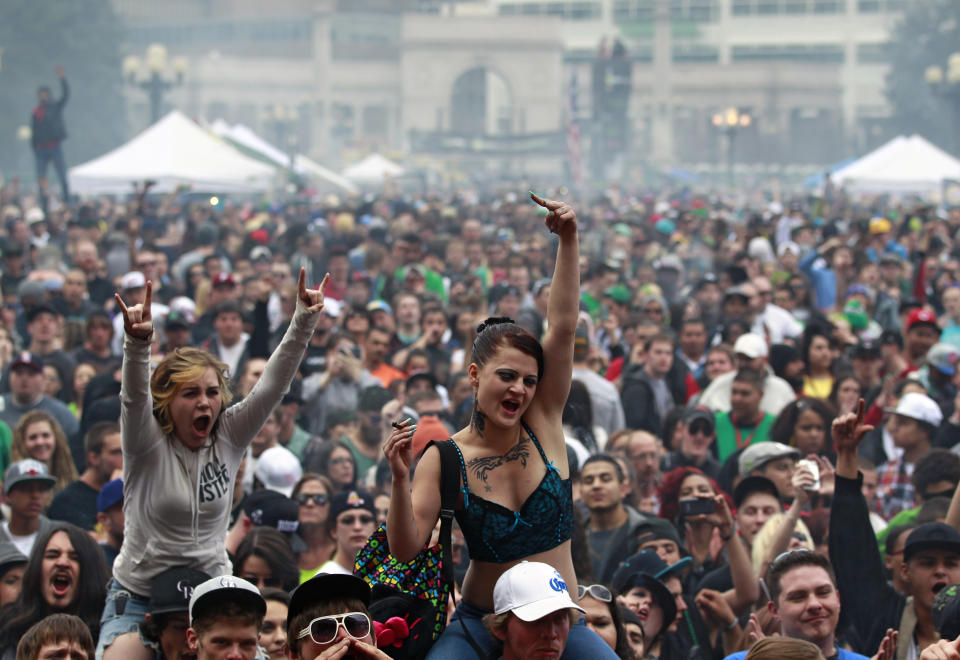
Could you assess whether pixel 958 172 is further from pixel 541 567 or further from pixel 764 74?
pixel 764 74

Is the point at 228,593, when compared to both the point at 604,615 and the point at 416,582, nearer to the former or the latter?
the point at 416,582

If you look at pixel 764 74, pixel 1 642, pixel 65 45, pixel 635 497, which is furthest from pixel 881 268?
pixel 764 74

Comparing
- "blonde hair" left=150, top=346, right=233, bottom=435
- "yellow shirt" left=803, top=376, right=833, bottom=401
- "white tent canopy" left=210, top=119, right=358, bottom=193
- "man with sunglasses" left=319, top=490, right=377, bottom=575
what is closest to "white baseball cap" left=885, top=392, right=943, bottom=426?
"yellow shirt" left=803, top=376, right=833, bottom=401

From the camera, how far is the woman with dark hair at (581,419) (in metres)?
8.34

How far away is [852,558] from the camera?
5402 mm

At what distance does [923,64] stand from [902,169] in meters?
40.4

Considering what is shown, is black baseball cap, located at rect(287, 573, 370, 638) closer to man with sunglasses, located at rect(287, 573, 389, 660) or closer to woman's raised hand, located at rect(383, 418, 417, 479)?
man with sunglasses, located at rect(287, 573, 389, 660)

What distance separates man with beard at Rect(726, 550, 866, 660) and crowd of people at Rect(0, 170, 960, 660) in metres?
0.01

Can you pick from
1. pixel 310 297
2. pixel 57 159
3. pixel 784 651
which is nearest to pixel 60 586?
pixel 310 297

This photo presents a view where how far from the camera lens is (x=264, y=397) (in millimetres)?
4996

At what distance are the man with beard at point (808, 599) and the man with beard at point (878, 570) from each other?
0.11 m

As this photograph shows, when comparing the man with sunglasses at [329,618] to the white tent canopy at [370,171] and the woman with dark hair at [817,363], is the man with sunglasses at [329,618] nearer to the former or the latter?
the woman with dark hair at [817,363]

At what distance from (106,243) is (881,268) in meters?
8.74

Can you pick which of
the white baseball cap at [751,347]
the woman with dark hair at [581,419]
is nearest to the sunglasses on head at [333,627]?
the woman with dark hair at [581,419]
